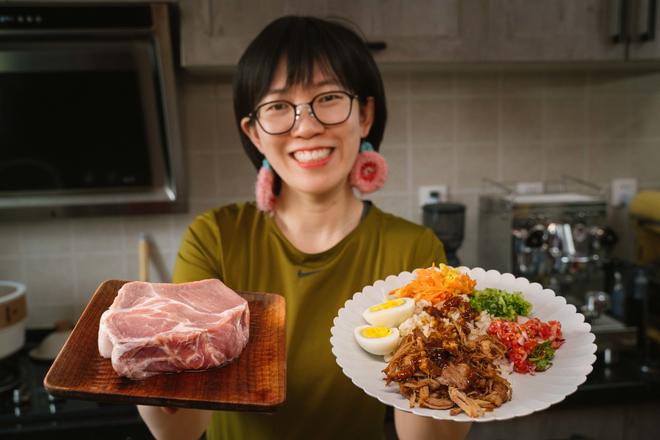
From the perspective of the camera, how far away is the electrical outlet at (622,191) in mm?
2600

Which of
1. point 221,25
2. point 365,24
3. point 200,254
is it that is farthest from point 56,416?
point 365,24

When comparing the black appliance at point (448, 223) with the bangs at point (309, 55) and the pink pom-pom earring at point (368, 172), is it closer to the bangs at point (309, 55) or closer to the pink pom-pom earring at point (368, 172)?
the pink pom-pom earring at point (368, 172)

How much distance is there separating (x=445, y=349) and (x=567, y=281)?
1317 mm

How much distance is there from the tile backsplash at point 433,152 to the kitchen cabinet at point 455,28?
0.40m

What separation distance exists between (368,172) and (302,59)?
34 cm

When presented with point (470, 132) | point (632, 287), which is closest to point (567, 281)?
point (632, 287)

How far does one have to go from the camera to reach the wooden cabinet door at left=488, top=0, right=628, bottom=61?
2037 millimetres

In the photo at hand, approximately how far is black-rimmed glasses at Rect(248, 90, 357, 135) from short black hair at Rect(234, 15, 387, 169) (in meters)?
0.04

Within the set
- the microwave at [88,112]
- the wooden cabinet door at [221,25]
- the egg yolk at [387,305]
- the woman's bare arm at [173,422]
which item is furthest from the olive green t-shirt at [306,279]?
the microwave at [88,112]

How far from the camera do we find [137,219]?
7.90ft

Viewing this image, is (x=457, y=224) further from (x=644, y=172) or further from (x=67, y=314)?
(x=67, y=314)

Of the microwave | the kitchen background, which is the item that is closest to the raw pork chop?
the kitchen background

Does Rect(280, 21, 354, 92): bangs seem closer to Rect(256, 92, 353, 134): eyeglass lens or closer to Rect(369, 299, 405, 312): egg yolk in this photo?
Rect(256, 92, 353, 134): eyeglass lens

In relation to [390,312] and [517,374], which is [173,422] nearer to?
[390,312]
